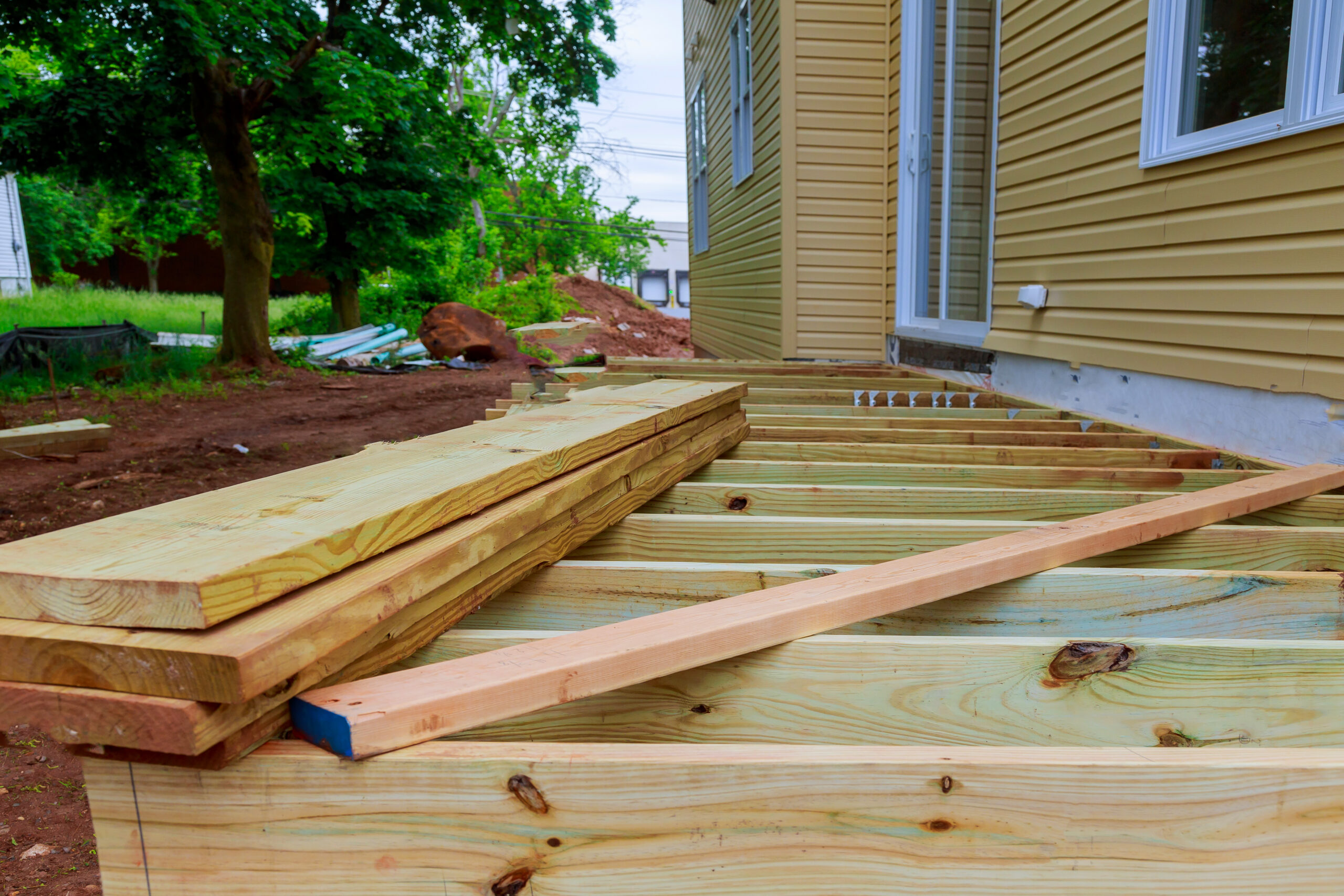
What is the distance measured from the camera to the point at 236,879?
1.13 metres

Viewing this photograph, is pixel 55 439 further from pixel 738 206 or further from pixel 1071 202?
pixel 1071 202

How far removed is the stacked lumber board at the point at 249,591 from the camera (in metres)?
1.00

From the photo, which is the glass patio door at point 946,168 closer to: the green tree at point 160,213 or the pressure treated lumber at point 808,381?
the pressure treated lumber at point 808,381

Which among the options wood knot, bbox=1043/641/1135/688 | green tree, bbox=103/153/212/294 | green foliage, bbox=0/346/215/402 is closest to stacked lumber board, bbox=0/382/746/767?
wood knot, bbox=1043/641/1135/688

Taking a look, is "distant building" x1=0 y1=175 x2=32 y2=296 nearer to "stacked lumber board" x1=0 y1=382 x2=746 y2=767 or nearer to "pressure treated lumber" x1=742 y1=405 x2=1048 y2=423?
"pressure treated lumber" x1=742 y1=405 x2=1048 y2=423

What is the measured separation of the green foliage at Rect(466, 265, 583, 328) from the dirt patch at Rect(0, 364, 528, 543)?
9598mm

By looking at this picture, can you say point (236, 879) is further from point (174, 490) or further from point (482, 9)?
point (482, 9)

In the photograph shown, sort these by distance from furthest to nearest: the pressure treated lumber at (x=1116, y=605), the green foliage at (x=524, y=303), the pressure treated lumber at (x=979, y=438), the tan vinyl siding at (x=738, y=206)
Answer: the green foliage at (x=524, y=303) < the tan vinyl siding at (x=738, y=206) < the pressure treated lumber at (x=979, y=438) < the pressure treated lumber at (x=1116, y=605)

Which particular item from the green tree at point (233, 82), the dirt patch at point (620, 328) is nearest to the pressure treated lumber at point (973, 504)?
the green tree at point (233, 82)

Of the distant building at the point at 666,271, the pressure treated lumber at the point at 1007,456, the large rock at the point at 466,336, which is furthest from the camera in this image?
the distant building at the point at 666,271

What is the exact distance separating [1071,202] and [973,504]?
8.73 ft

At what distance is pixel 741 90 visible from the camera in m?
9.66

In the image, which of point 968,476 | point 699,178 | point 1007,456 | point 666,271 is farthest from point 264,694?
point 666,271

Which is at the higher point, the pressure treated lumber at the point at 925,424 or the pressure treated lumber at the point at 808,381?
the pressure treated lumber at the point at 808,381
